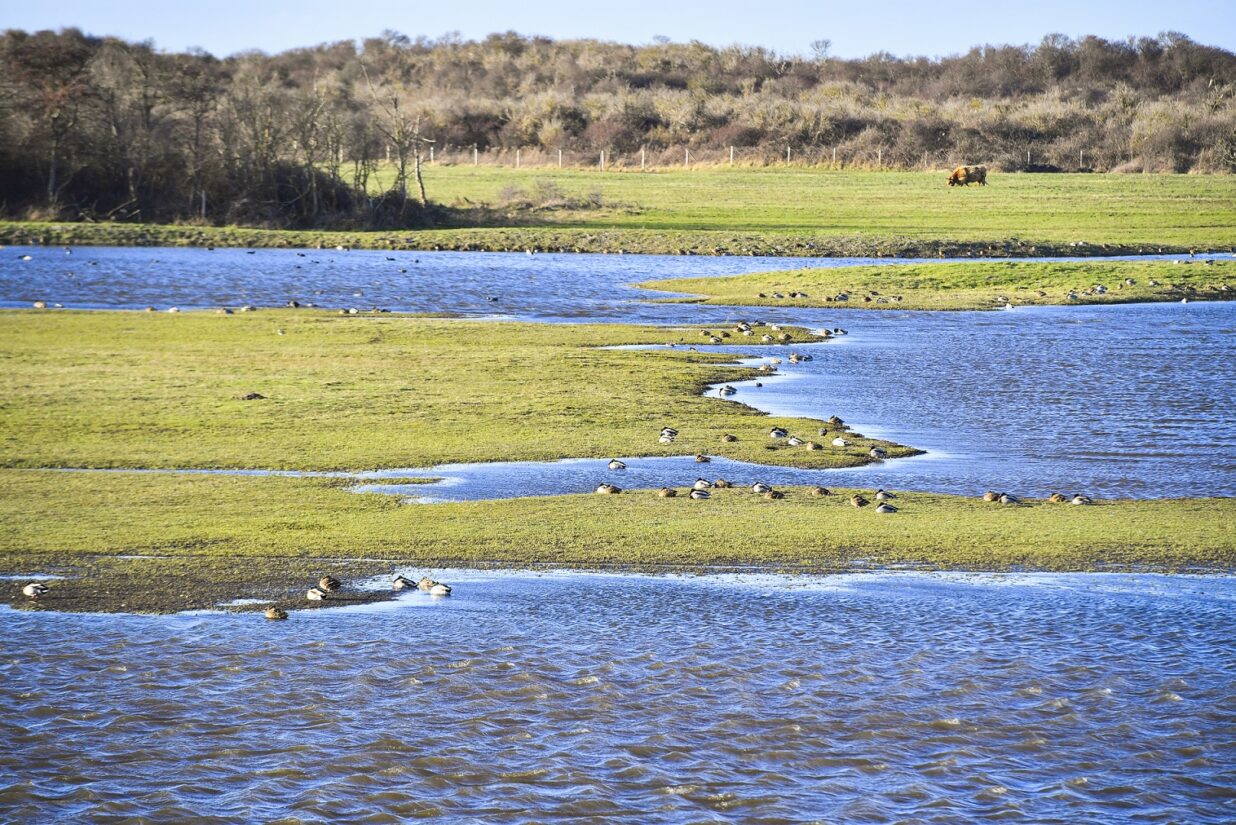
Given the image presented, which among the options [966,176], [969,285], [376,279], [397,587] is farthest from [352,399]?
[966,176]

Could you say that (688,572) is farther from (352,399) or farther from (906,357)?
(906,357)

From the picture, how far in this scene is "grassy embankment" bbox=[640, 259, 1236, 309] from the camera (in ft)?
113

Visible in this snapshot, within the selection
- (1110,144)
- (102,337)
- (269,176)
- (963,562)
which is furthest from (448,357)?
(1110,144)

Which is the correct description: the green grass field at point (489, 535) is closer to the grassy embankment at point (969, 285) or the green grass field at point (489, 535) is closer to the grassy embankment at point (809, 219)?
the grassy embankment at point (969, 285)

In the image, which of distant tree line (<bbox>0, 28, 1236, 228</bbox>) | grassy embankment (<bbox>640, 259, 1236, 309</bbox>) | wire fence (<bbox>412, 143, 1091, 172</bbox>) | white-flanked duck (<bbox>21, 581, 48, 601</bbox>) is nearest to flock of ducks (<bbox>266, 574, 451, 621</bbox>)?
white-flanked duck (<bbox>21, 581, 48, 601</bbox>)

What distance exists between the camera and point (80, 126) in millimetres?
56000

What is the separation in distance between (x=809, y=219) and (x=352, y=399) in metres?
42.5

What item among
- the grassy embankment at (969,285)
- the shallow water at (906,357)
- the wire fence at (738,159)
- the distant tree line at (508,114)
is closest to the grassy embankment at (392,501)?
the shallow water at (906,357)

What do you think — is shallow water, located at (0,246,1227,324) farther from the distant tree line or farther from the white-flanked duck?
the white-flanked duck

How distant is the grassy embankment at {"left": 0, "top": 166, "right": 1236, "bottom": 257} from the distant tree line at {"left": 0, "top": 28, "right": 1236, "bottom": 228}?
14.2 feet

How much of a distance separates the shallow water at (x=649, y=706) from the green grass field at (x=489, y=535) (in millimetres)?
554

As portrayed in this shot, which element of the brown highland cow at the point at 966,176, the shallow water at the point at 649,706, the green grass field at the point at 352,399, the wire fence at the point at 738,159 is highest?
the wire fence at the point at 738,159

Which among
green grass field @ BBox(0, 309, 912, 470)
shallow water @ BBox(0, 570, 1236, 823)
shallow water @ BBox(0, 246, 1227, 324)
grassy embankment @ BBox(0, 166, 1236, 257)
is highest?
grassy embankment @ BBox(0, 166, 1236, 257)

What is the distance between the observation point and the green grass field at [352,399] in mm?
13750
